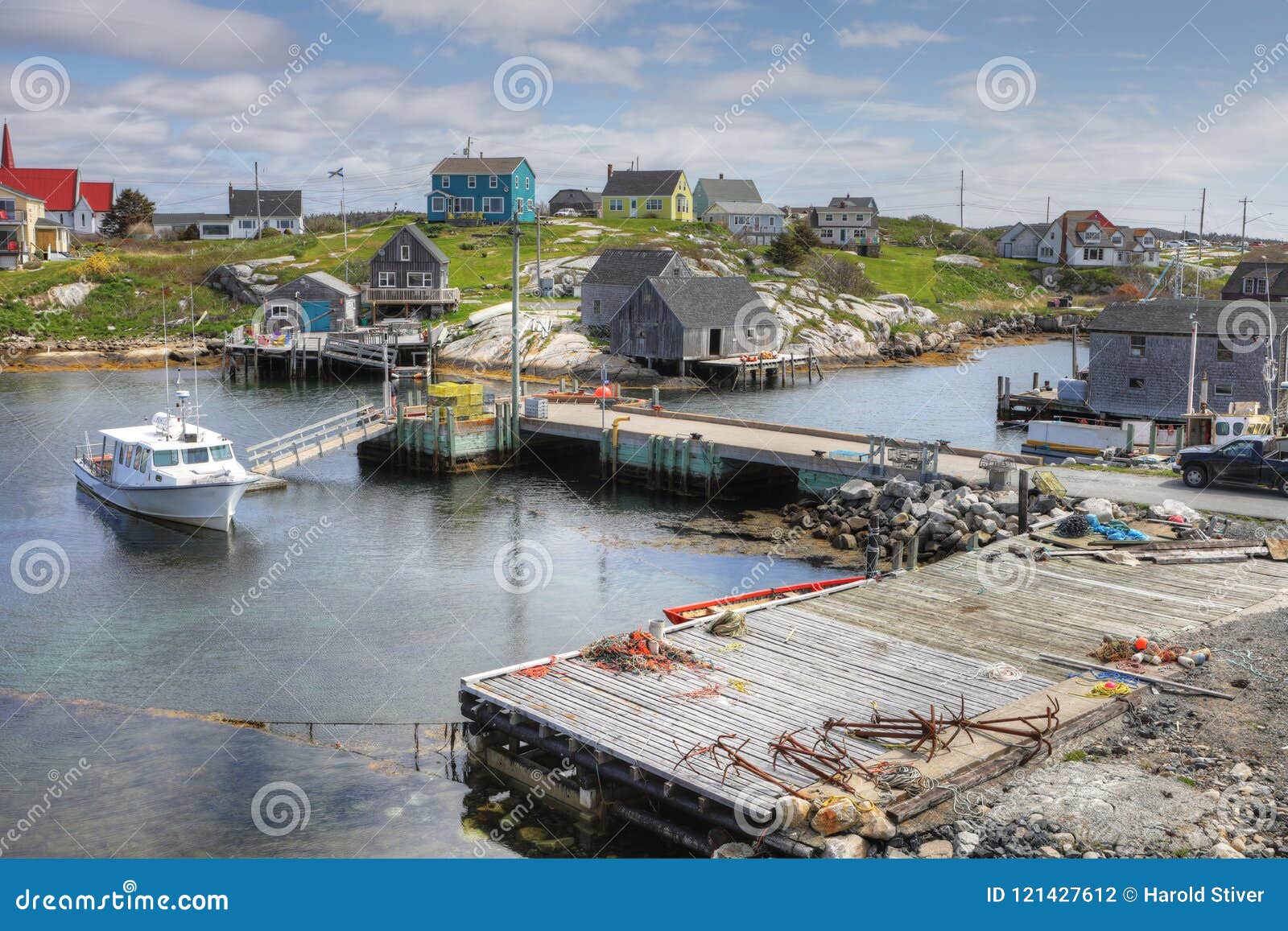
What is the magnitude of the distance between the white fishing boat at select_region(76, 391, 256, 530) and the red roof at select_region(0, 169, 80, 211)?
8431cm

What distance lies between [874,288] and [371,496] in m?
68.5

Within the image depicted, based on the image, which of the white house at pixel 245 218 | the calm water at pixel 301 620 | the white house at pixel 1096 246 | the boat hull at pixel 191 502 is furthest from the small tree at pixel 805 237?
the boat hull at pixel 191 502

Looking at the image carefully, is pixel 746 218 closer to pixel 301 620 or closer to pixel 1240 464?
pixel 1240 464

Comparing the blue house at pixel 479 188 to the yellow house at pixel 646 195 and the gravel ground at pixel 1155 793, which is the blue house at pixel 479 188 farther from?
the gravel ground at pixel 1155 793

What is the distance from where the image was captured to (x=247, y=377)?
69.8 meters

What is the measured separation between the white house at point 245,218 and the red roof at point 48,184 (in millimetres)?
7413

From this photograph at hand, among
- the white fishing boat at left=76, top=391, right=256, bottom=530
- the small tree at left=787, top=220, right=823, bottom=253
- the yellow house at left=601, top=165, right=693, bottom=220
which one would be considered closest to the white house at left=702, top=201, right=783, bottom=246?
the yellow house at left=601, top=165, right=693, bottom=220

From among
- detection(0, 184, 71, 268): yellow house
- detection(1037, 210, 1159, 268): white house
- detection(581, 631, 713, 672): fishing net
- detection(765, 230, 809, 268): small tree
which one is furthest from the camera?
detection(1037, 210, 1159, 268): white house

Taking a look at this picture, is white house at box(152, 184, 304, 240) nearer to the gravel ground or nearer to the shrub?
the shrub

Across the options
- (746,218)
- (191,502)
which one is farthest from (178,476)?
(746,218)

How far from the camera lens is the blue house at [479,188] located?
343 ft

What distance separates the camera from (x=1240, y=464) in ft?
97.6

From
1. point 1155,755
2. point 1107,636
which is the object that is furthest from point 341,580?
point 1155,755

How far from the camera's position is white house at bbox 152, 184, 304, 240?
365 feet
